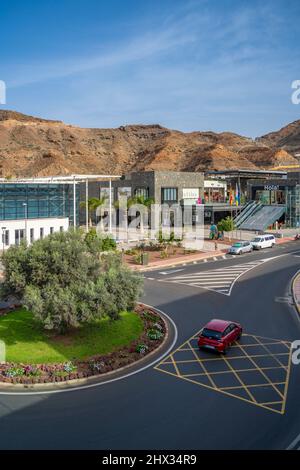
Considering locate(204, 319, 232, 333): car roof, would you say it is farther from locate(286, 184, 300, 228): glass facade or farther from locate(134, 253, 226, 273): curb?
locate(286, 184, 300, 228): glass facade

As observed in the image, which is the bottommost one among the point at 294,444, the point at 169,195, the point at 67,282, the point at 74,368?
the point at 294,444

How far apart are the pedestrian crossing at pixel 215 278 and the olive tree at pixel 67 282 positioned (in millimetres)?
12422

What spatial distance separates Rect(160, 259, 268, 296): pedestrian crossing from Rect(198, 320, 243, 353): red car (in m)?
10.2

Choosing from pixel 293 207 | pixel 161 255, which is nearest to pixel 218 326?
pixel 161 255

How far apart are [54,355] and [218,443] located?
8.96m

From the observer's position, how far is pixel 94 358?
19.0 metres

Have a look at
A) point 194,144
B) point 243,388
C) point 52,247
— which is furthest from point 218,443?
point 194,144

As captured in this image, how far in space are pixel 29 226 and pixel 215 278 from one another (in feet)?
79.3

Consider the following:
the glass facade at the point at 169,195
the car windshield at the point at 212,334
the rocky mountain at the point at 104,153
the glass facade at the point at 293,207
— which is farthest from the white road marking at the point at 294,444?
the rocky mountain at the point at 104,153

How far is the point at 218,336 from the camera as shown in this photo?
19.7 m

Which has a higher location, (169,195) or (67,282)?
(169,195)

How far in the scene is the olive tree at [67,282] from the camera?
19.0 metres

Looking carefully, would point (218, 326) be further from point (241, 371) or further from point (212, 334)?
point (241, 371)

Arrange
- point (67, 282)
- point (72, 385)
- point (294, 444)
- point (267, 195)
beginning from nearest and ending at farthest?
point (294, 444), point (72, 385), point (67, 282), point (267, 195)
